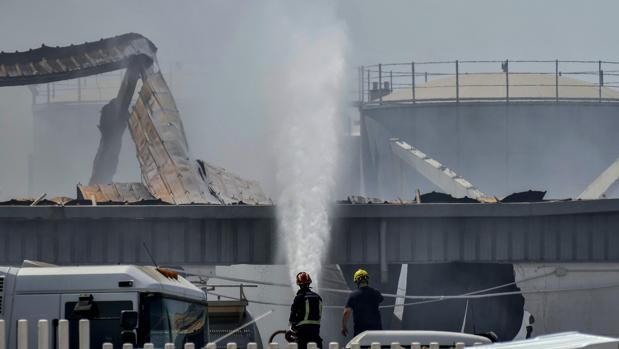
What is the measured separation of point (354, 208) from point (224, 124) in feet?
153

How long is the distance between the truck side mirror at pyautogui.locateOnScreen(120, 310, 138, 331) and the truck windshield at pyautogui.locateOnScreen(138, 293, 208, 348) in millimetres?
384

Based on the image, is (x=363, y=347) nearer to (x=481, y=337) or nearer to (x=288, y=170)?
(x=481, y=337)

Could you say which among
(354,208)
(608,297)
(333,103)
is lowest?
(608,297)

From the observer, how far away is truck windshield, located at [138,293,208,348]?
15055 mm

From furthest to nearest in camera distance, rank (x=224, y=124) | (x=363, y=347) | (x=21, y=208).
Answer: (x=224, y=124), (x=21, y=208), (x=363, y=347)

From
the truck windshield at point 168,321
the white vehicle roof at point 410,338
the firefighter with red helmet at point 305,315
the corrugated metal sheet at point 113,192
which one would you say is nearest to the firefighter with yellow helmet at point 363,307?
the firefighter with red helmet at point 305,315

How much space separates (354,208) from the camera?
97.5 ft

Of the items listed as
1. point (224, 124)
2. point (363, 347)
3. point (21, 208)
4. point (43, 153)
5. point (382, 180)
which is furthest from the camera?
point (43, 153)

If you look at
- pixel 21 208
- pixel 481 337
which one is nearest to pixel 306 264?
pixel 21 208

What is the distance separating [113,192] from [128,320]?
1922cm

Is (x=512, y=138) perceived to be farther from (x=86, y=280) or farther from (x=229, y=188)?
(x=86, y=280)

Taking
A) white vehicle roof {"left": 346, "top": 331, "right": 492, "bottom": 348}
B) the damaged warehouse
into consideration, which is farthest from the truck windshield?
the damaged warehouse

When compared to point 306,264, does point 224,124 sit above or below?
above

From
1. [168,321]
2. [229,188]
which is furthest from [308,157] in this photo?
[168,321]
